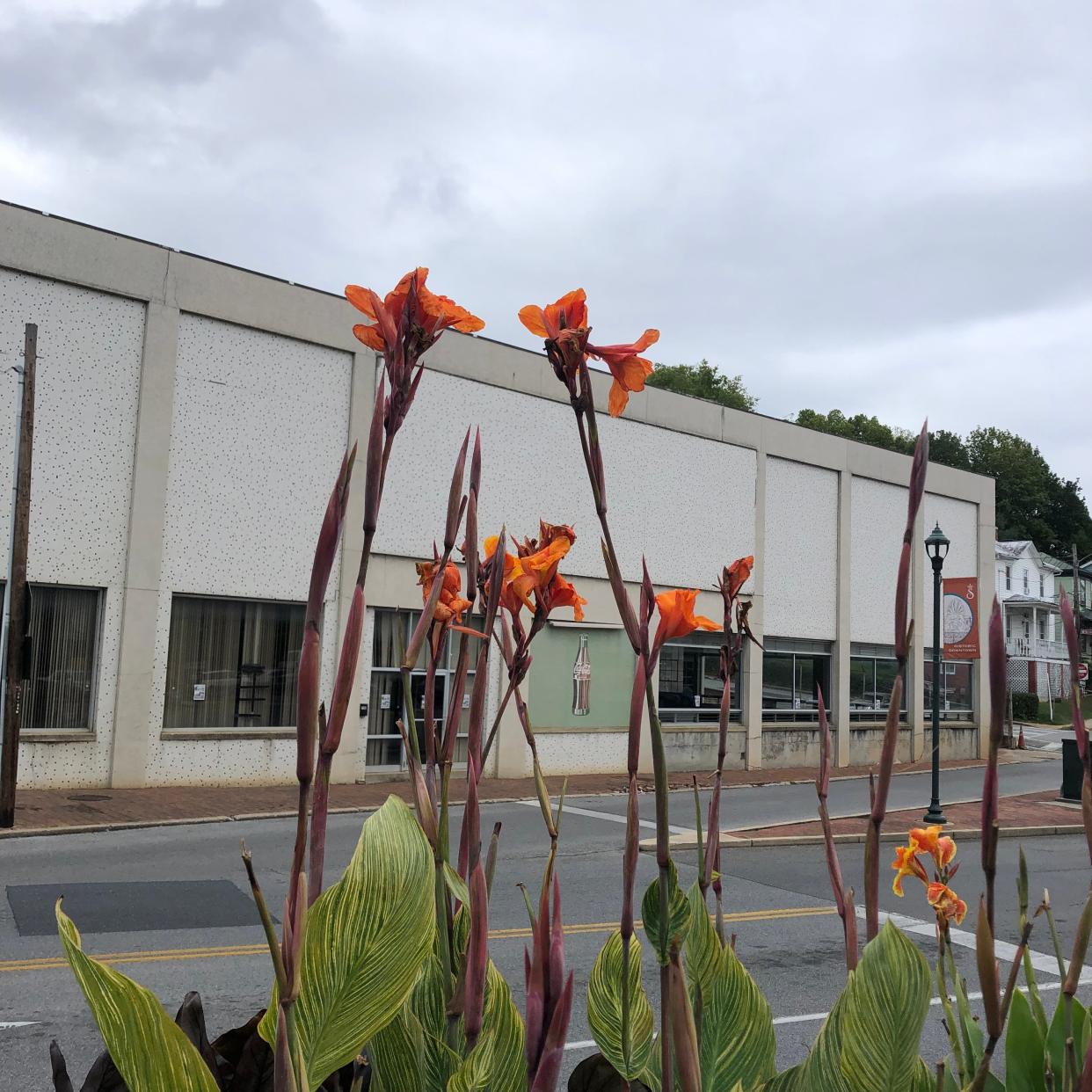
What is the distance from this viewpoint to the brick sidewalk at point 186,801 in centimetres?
1323

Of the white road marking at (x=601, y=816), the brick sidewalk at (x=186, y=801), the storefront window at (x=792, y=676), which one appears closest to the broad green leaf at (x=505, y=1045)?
the brick sidewalk at (x=186, y=801)

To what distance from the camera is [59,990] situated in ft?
21.3

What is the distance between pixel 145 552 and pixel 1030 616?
5764cm

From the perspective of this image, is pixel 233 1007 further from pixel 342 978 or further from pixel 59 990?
pixel 342 978

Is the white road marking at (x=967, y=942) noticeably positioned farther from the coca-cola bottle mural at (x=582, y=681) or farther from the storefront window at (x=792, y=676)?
the storefront window at (x=792, y=676)

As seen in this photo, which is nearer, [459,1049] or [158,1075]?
[158,1075]

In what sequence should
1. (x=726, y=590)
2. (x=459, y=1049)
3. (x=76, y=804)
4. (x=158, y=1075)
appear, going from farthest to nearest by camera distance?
(x=76, y=804)
(x=726, y=590)
(x=459, y=1049)
(x=158, y=1075)

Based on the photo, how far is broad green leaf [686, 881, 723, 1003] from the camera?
140 centimetres

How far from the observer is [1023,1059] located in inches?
55.6

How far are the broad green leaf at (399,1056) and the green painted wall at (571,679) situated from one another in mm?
18692

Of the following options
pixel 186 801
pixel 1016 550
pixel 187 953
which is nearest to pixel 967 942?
pixel 187 953

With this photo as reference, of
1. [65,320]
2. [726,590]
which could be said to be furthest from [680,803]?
[726,590]

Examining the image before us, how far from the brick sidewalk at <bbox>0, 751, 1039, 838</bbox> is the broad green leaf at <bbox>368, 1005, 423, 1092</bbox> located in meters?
10.5

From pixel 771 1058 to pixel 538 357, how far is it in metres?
20.1
